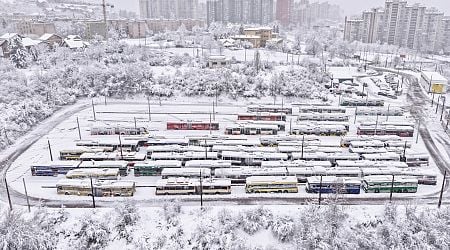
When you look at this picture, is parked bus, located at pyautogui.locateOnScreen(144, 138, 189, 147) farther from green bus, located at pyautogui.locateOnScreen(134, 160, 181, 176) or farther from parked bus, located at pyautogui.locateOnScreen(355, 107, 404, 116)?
parked bus, located at pyautogui.locateOnScreen(355, 107, 404, 116)

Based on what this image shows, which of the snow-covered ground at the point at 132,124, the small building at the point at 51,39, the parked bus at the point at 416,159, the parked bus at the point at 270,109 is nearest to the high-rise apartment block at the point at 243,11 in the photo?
the small building at the point at 51,39

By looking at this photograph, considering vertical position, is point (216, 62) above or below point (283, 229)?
above

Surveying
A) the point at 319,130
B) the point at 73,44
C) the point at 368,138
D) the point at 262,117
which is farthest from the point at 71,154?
the point at 73,44

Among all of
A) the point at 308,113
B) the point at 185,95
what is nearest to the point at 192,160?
the point at 308,113

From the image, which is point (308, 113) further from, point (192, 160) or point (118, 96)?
point (118, 96)

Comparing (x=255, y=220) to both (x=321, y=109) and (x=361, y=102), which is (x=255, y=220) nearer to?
(x=321, y=109)

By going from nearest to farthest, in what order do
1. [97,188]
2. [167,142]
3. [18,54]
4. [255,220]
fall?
[255,220]
[97,188]
[167,142]
[18,54]
